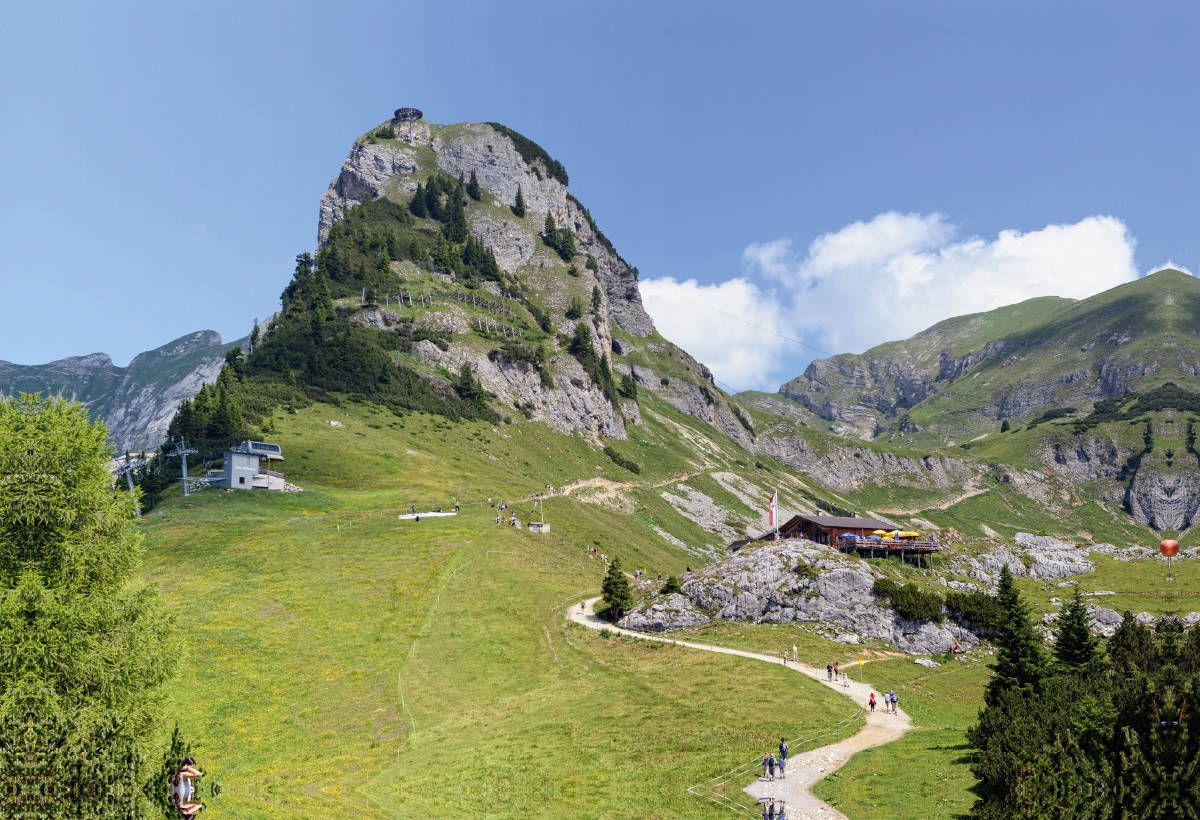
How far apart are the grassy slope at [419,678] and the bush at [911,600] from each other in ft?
63.9

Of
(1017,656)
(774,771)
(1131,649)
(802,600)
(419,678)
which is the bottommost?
(419,678)

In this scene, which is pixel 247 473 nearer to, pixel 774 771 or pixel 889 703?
pixel 774 771

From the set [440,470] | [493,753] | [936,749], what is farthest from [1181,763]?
[440,470]

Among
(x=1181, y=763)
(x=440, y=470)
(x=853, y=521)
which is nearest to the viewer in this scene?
(x=1181, y=763)

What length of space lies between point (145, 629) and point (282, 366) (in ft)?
416

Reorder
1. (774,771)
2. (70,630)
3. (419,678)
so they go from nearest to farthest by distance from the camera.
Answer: (70,630) → (774,771) → (419,678)

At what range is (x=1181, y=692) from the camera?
20250mm

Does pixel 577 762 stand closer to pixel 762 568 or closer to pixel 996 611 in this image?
pixel 762 568

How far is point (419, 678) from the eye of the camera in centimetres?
4825

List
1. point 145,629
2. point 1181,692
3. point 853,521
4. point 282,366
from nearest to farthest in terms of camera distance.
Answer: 1. point 1181,692
2. point 145,629
3. point 853,521
4. point 282,366

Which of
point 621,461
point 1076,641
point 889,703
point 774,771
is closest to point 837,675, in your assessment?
point 889,703

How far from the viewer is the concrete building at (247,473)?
272 feet

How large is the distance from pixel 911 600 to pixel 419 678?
4394 centimetres

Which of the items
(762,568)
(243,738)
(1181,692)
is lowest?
(243,738)
